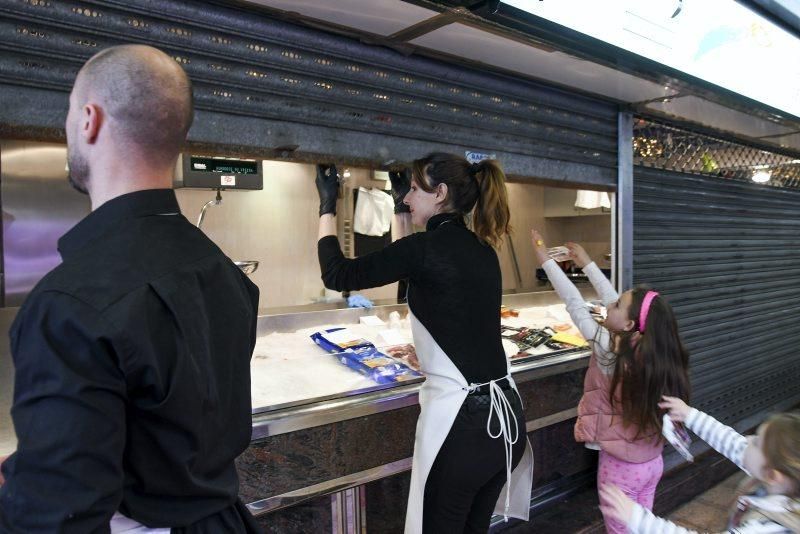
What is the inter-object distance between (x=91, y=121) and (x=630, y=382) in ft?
7.85

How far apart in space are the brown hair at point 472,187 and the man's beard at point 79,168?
52.0 inches

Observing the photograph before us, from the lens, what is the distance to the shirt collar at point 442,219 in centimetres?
217

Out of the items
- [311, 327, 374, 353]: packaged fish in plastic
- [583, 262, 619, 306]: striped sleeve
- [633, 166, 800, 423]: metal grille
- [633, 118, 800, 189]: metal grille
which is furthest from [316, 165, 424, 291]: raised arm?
[633, 118, 800, 189]: metal grille

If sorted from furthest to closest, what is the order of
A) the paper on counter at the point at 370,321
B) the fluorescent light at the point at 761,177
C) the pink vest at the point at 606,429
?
the fluorescent light at the point at 761,177 < the paper on counter at the point at 370,321 < the pink vest at the point at 606,429

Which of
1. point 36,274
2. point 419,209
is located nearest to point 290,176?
point 36,274

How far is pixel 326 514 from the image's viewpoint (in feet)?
8.07

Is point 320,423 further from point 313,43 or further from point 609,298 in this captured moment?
point 609,298

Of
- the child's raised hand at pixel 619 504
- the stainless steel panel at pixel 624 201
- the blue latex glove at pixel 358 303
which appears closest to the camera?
the child's raised hand at pixel 619 504

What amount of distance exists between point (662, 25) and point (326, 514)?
2812 millimetres

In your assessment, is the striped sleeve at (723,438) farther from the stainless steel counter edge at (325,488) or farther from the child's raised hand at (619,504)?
the stainless steel counter edge at (325,488)

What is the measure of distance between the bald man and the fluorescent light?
5.55 metres

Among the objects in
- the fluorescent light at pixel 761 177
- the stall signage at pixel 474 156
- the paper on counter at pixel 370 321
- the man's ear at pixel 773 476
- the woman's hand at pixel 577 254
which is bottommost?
the man's ear at pixel 773 476

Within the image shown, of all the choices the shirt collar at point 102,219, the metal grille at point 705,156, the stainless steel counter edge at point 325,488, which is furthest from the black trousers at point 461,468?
the metal grille at point 705,156

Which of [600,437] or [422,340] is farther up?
[422,340]
